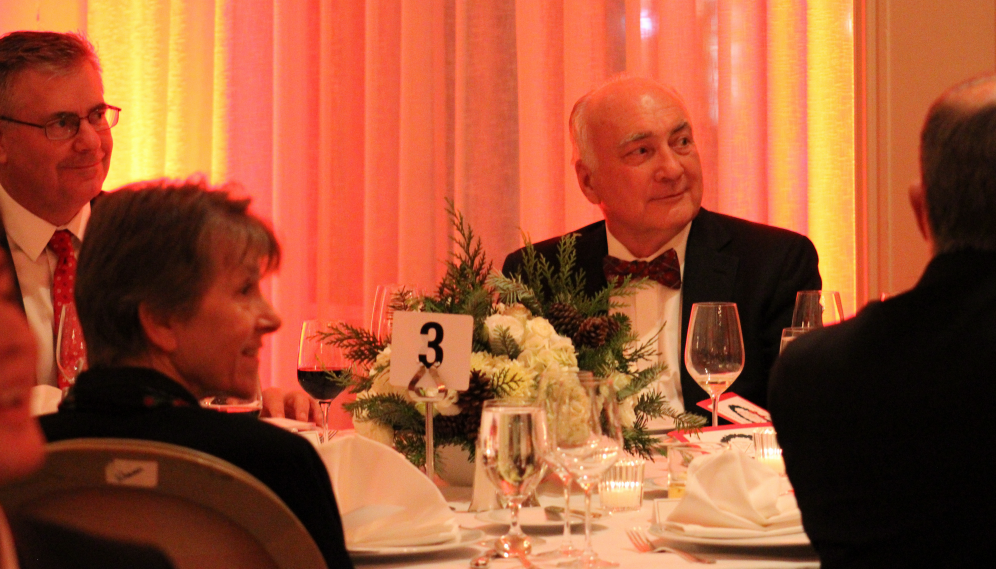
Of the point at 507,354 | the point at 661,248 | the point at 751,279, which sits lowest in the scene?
the point at 507,354

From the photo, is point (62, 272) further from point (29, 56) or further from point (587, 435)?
point (587, 435)

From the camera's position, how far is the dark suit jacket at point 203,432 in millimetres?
1023

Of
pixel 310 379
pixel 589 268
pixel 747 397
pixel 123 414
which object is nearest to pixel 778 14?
pixel 589 268

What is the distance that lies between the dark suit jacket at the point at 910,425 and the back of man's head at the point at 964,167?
4 centimetres

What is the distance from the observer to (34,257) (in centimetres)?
273

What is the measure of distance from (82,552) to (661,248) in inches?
108

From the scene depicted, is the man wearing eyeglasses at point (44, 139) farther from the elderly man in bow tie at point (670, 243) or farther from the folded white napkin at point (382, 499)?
the folded white napkin at point (382, 499)

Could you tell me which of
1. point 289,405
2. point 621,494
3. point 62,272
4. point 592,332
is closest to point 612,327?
point 592,332

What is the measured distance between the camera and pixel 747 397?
2.82 meters

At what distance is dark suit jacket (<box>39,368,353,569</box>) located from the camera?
1.02 meters

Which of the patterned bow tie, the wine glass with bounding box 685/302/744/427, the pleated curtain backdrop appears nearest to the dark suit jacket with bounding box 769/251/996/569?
the wine glass with bounding box 685/302/744/427

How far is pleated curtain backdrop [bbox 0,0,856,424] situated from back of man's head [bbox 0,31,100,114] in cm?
146

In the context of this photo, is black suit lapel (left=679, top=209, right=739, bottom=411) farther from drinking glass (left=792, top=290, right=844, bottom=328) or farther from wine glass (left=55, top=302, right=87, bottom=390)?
wine glass (left=55, top=302, right=87, bottom=390)

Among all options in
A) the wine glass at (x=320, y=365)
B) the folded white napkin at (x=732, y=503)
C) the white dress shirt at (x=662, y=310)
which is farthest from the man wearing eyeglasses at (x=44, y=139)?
the folded white napkin at (x=732, y=503)
